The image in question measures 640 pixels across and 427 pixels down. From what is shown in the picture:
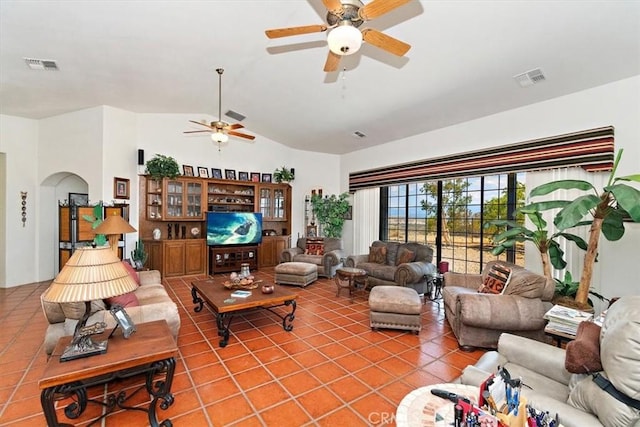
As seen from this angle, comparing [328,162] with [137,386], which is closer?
[137,386]

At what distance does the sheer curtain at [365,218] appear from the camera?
7.01 metres

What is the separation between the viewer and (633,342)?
120 centimetres

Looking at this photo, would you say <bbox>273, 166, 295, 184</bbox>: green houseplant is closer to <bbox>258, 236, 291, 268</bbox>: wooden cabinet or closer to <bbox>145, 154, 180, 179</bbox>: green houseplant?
<bbox>258, 236, 291, 268</bbox>: wooden cabinet

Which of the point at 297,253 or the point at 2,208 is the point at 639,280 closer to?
the point at 297,253

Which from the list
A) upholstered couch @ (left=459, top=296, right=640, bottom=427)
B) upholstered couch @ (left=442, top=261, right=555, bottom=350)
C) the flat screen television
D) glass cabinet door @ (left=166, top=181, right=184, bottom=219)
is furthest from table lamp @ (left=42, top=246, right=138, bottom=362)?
glass cabinet door @ (left=166, top=181, right=184, bottom=219)

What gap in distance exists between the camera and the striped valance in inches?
141

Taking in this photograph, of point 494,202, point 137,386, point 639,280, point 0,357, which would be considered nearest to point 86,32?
point 0,357

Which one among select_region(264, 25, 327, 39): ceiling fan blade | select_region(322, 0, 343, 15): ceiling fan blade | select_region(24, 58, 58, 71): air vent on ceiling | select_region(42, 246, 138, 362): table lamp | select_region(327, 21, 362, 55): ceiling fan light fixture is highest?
select_region(24, 58, 58, 71): air vent on ceiling

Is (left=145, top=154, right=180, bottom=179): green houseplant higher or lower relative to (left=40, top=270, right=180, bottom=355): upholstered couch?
higher

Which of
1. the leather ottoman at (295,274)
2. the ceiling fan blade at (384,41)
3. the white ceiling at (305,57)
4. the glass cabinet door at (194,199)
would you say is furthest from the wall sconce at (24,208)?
the ceiling fan blade at (384,41)

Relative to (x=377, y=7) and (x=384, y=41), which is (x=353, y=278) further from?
(x=377, y=7)

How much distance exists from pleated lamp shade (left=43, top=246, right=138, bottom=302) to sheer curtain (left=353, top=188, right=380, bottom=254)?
5797mm

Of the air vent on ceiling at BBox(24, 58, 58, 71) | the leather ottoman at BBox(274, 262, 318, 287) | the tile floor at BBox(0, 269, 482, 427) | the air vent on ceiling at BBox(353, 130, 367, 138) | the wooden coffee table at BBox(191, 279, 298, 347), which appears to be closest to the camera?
the tile floor at BBox(0, 269, 482, 427)

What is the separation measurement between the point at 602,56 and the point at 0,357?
7.00m
